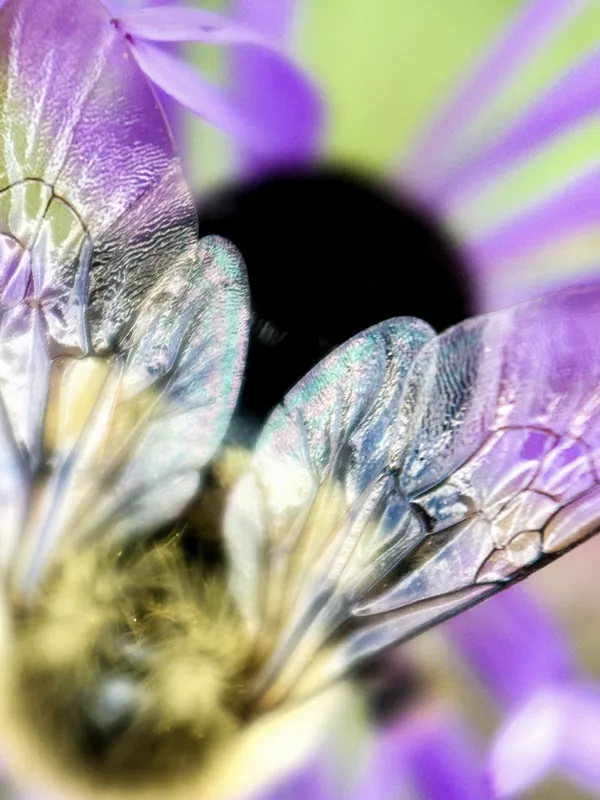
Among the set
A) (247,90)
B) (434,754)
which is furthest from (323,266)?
(434,754)

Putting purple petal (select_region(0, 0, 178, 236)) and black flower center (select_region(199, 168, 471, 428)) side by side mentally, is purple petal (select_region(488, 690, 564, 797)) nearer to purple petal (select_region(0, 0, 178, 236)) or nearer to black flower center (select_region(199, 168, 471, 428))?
black flower center (select_region(199, 168, 471, 428))

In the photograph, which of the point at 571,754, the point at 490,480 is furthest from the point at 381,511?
the point at 571,754

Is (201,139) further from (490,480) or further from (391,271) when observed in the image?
(490,480)

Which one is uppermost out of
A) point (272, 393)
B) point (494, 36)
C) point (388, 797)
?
point (494, 36)

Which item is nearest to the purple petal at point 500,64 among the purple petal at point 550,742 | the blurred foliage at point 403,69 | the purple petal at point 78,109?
the blurred foliage at point 403,69

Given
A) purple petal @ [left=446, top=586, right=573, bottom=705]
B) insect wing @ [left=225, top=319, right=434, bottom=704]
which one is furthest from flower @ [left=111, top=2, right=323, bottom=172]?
purple petal @ [left=446, top=586, right=573, bottom=705]
